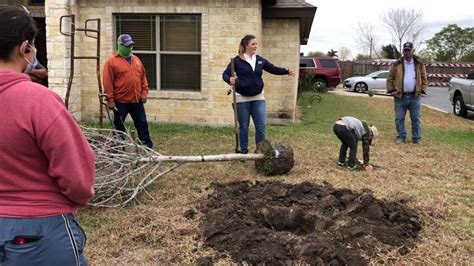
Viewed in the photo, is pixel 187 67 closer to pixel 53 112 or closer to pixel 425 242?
pixel 425 242

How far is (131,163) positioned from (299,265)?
230cm

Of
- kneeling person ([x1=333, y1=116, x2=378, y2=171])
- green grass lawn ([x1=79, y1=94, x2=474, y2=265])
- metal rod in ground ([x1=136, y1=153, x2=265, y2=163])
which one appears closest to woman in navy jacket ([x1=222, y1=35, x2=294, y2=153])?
green grass lawn ([x1=79, y1=94, x2=474, y2=265])

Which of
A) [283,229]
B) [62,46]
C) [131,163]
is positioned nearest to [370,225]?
[283,229]

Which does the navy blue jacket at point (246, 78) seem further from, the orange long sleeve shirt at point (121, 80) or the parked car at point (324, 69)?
the parked car at point (324, 69)

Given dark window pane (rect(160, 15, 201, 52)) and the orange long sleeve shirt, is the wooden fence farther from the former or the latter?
the orange long sleeve shirt

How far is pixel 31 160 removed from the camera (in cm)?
186

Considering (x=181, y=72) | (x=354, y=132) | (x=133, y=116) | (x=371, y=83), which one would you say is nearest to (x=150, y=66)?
(x=181, y=72)

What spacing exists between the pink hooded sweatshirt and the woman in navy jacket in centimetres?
486

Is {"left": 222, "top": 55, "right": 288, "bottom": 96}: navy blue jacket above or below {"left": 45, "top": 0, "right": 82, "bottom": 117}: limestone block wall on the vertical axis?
below

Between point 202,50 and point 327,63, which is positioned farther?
point 327,63

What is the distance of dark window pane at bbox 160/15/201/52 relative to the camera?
33.7 feet

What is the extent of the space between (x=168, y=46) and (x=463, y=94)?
8939 mm

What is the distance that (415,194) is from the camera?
5508 mm

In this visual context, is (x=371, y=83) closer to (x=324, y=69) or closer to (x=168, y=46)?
(x=324, y=69)
